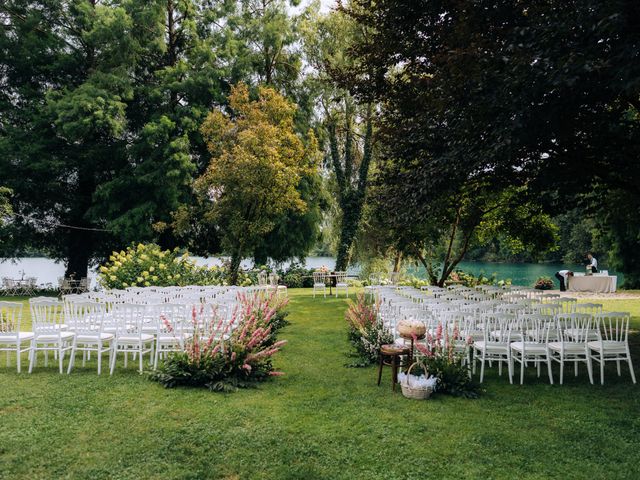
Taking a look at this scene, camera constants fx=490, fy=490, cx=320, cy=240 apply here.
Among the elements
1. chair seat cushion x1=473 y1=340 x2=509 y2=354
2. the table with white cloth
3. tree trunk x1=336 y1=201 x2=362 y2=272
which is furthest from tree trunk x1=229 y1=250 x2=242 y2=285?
the table with white cloth

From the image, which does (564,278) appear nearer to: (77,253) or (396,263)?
(396,263)

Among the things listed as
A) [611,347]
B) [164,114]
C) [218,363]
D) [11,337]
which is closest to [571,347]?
[611,347]

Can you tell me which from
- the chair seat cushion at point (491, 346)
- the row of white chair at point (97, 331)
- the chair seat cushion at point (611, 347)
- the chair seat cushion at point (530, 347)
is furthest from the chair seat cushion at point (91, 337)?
the chair seat cushion at point (611, 347)

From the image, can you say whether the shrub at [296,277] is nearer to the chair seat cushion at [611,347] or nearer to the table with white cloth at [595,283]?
the table with white cloth at [595,283]

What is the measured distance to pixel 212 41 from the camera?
26.1 meters

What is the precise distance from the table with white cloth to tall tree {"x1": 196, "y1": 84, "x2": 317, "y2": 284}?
13519 millimetres

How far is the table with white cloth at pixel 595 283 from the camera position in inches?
852

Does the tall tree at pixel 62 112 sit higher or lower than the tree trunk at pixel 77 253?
higher

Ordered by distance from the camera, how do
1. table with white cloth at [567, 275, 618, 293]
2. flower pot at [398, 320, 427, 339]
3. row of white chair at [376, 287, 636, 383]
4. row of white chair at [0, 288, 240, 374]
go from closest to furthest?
flower pot at [398, 320, 427, 339], row of white chair at [376, 287, 636, 383], row of white chair at [0, 288, 240, 374], table with white cloth at [567, 275, 618, 293]

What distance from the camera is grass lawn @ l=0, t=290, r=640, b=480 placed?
4383 millimetres

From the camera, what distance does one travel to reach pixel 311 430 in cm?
520

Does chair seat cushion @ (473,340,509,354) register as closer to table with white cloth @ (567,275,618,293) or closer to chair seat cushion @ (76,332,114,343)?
chair seat cushion @ (76,332,114,343)

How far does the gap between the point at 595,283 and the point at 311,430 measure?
67.8 ft

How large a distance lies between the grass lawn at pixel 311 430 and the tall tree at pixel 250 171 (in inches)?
352
